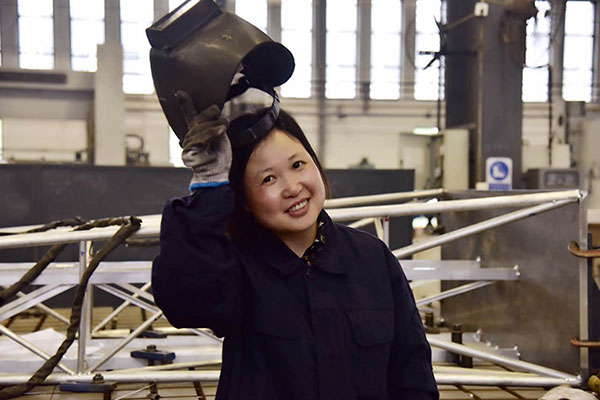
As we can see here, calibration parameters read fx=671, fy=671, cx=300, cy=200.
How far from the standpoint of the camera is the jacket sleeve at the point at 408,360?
1.50 m

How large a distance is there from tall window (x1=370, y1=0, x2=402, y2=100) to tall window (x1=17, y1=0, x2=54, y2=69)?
22.2 feet

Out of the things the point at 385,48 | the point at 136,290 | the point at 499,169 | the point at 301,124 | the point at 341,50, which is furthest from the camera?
the point at 385,48

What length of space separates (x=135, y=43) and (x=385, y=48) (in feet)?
17.7

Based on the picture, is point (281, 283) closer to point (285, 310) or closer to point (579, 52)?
point (285, 310)

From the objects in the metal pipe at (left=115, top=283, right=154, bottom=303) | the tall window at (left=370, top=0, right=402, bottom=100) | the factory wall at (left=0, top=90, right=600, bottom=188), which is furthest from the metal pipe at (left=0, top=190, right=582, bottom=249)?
the tall window at (left=370, top=0, right=402, bottom=100)

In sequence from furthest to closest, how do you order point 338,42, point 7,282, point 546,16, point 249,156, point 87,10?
point 338,42
point 87,10
point 546,16
point 7,282
point 249,156

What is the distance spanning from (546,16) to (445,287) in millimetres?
3235

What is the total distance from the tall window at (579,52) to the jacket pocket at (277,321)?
15.3m

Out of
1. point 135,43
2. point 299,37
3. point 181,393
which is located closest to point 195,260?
point 181,393

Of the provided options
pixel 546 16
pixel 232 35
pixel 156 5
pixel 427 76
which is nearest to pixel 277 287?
pixel 232 35

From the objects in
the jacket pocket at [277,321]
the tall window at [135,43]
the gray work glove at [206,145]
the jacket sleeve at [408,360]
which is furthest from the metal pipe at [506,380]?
the tall window at [135,43]

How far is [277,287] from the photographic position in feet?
4.67

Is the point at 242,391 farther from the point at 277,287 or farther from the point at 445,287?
the point at 445,287

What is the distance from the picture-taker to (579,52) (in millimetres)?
15312
